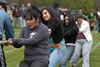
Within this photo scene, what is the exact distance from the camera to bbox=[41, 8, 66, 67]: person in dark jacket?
6.47 meters

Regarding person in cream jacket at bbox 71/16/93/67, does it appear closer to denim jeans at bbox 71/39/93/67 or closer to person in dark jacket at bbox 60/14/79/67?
denim jeans at bbox 71/39/93/67

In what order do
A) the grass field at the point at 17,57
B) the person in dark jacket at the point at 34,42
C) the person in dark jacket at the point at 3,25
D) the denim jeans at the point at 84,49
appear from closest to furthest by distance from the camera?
1. the person in dark jacket at the point at 34,42
2. the person in dark jacket at the point at 3,25
3. the denim jeans at the point at 84,49
4. the grass field at the point at 17,57

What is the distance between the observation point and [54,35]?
6559 millimetres

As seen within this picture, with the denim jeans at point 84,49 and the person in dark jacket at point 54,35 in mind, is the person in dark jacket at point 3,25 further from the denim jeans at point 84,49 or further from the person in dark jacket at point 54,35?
the denim jeans at point 84,49

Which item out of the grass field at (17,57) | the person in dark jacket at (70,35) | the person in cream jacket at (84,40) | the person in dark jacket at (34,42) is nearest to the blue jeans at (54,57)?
the person in dark jacket at (34,42)

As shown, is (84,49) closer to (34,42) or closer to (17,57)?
(17,57)

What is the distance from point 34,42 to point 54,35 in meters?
1.40

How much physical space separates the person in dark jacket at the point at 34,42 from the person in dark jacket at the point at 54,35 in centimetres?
109

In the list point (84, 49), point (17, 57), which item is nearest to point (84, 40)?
point (84, 49)

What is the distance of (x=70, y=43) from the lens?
8508mm

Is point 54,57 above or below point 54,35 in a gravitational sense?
below

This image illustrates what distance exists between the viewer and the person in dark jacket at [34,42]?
5.14 meters

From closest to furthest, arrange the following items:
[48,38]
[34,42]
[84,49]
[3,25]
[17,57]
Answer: [34,42]
[48,38]
[3,25]
[84,49]
[17,57]

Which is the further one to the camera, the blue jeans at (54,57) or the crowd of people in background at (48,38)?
the blue jeans at (54,57)
